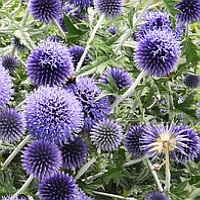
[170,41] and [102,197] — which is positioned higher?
[170,41]

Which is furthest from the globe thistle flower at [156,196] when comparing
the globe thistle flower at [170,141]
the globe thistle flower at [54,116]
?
the globe thistle flower at [54,116]

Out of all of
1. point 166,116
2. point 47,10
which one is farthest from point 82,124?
point 166,116

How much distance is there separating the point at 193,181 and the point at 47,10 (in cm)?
82

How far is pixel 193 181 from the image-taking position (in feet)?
5.43

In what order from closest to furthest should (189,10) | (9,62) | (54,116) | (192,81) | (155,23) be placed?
(54,116) < (155,23) < (189,10) < (9,62) < (192,81)

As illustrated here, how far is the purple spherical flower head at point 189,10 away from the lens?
1.83 m

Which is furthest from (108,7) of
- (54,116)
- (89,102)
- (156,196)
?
(156,196)

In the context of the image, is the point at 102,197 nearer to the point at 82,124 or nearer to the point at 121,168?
the point at 121,168

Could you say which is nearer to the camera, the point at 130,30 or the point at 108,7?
the point at 130,30

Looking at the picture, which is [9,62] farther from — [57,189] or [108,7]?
[57,189]

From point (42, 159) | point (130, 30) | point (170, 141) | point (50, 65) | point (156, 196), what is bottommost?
point (156, 196)

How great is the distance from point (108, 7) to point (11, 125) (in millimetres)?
596

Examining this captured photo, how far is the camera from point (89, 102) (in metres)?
1.38

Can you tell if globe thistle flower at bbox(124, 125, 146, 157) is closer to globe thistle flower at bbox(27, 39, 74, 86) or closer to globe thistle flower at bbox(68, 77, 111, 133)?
globe thistle flower at bbox(68, 77, 111, 133)
